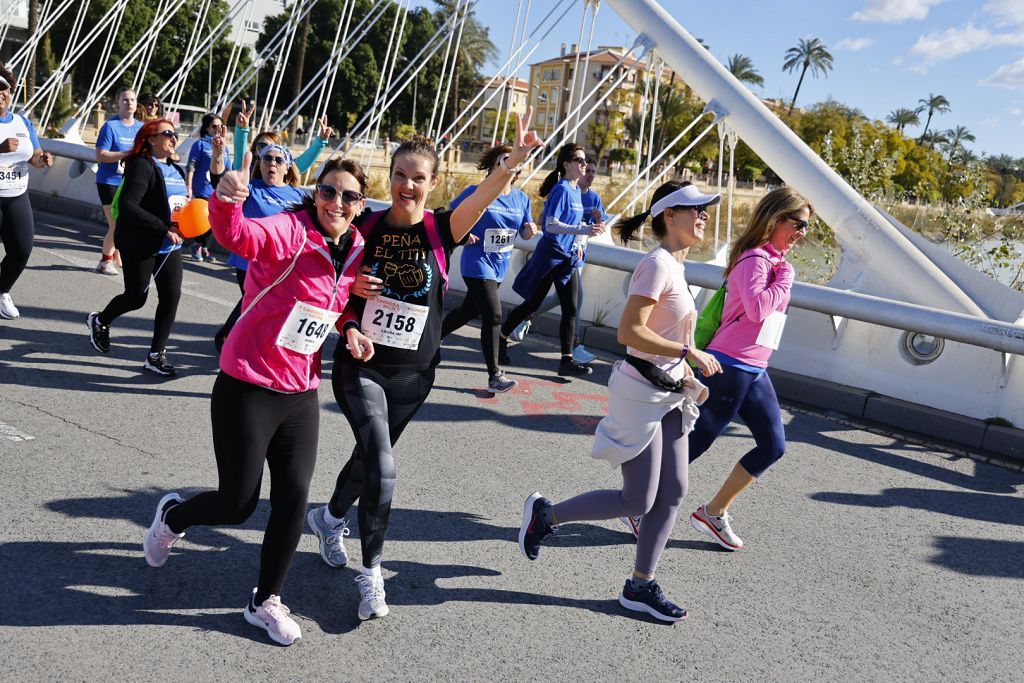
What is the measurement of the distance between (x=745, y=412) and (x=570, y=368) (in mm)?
3439

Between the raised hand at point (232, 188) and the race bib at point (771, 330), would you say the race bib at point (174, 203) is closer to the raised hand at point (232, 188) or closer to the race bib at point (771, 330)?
the raised hand at point (232, 188)

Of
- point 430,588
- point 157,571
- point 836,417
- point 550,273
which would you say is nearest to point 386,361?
point 430,588

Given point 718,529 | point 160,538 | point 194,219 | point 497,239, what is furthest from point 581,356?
point 194,219

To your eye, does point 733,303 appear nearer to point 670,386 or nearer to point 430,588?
point 670,386

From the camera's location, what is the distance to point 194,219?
10.00ft

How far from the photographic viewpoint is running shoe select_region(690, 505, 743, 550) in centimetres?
472

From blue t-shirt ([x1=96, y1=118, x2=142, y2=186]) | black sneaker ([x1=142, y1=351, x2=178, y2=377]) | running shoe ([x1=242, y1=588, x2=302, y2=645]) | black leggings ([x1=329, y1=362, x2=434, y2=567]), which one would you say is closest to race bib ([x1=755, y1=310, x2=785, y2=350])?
black leggings ([x1=329, y1=362, x2=434, y2=567])

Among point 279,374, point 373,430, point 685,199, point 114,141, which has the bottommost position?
point 373,430

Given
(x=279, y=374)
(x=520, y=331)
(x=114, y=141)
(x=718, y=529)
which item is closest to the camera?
(x=279, y=374)

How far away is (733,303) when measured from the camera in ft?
14.9

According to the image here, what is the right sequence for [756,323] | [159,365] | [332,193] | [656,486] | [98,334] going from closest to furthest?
[332,193] < [656,486] < [756,323] < [159,365] < [98,334]

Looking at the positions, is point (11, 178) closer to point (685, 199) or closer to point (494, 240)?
point (494, 240)

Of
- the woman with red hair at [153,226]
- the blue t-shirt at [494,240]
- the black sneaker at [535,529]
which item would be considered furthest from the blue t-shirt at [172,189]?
the black sneaker at [535,529]

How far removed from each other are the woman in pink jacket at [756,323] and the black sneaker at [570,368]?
11.1 feet
